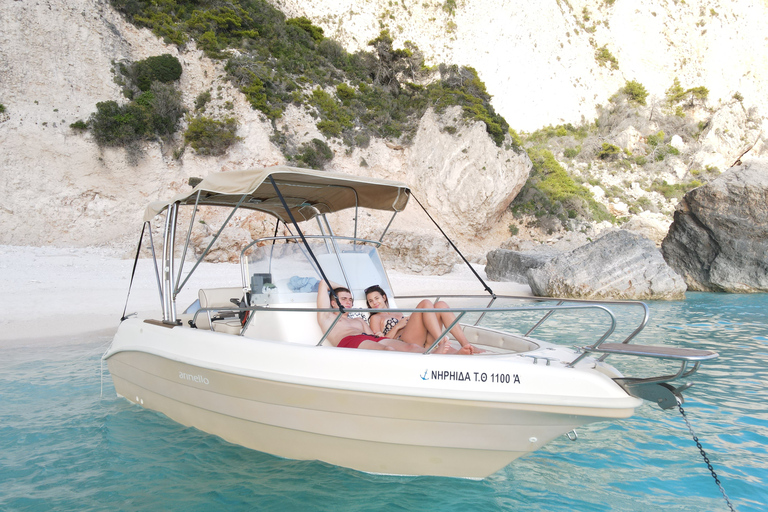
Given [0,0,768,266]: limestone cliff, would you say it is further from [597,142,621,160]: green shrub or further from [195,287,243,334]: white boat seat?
[195,287,243,334]: white boat seat

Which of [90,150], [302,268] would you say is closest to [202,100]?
[90,150]

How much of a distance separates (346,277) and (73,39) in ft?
69.7

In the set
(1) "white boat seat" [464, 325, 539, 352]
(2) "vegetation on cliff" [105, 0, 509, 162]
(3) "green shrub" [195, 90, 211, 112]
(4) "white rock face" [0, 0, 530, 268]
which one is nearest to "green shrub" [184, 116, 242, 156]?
(4) "white rock face" [0, 0, 530, 268]

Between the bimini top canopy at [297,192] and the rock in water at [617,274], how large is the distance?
957 centimetres

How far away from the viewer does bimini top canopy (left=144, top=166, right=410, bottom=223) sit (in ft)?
11.2

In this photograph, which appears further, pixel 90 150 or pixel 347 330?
pixel 90 150

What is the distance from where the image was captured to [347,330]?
3678 millimetres

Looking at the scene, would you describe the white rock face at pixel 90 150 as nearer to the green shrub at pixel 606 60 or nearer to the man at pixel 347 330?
the man at pixel 347 330

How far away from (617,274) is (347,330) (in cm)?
1122

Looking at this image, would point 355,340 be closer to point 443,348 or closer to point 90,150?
point 443,348

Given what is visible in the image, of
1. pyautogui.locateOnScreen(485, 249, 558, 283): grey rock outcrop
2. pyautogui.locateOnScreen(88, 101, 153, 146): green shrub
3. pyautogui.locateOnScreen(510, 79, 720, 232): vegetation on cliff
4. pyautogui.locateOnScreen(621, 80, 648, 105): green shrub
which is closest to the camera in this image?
pyautogui.locateOnScreen(485, 249, 558, 283): grey rock outcrop

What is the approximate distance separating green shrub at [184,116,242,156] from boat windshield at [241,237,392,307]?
17014mm

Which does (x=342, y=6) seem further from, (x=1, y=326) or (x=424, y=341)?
(x=424, y=341)

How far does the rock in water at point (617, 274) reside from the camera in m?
12.6
